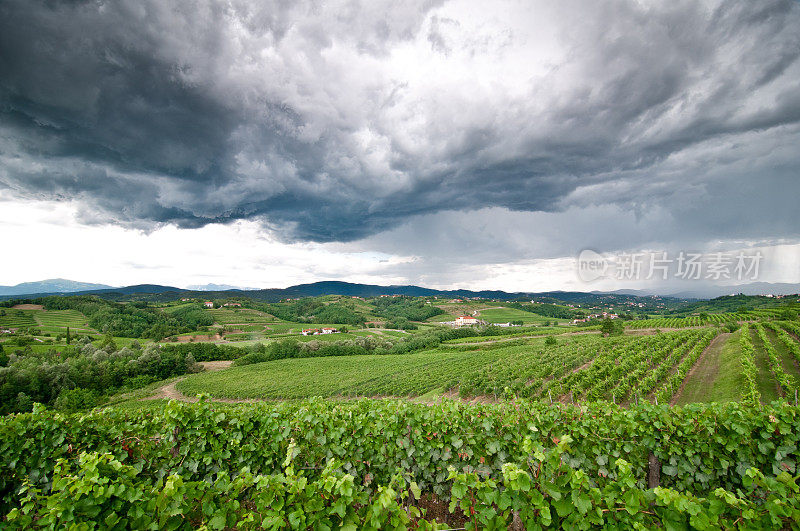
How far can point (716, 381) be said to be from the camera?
2288 cm

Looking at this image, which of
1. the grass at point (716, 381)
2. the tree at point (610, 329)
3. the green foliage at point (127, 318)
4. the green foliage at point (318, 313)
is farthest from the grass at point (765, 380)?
the green foliage at point (318, 313)

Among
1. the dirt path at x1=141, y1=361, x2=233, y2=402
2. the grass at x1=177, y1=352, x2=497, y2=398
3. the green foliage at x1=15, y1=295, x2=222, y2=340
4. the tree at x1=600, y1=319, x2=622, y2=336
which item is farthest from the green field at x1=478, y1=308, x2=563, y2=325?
the green foliage at x1=15, y1=295, x2=222, y2=340

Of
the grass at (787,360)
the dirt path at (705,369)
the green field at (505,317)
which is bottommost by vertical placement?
the green field at (505,317)

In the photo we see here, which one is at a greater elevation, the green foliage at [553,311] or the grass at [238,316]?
the green foliage at [553,311]

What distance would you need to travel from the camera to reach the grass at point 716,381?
19438 mm

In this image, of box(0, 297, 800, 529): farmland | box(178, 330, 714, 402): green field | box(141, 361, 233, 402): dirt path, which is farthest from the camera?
box(141, 361, 233, 402): dirt path

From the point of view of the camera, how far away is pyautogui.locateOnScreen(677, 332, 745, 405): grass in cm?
1944

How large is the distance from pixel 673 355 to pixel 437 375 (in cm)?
2527

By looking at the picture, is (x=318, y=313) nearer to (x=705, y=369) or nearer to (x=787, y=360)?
(x=705, y=369)

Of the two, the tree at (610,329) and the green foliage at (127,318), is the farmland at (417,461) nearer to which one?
the tree at (610,329)

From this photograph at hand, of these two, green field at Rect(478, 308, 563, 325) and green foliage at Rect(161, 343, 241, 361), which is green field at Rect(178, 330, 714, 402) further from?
green field at Rect(478, 308, 563, 325)

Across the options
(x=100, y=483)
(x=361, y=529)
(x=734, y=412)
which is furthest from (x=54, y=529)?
(x=734, y=412)

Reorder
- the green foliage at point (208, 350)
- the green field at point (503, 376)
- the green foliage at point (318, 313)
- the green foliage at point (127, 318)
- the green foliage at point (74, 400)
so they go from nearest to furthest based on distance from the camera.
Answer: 1. the green field at point (503, 376)
2. the green foliage at point (74, 400)
3. the green foliage at point (208, 350)
4. the green foliage at point (127, 318)
5. the green foliage at point (318, 313)

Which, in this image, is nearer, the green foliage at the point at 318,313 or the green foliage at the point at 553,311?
the green foliage at the point at 318,313
